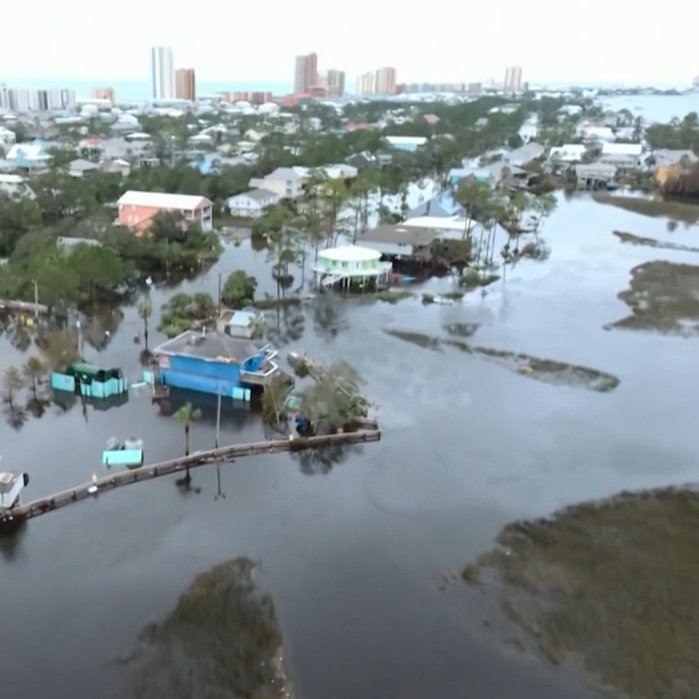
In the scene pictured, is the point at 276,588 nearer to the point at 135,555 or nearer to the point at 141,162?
A: the point at 135,555

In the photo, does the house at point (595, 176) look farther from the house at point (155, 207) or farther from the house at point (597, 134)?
the house at point (155, 207)

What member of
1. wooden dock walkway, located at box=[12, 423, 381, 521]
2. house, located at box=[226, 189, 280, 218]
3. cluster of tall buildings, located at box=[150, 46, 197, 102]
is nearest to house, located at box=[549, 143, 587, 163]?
house, located at box=[226, 189, 280, 218]

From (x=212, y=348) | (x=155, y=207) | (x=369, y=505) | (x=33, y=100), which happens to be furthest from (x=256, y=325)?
(x=33, y=100)

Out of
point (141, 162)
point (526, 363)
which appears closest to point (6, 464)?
point (526, 363)

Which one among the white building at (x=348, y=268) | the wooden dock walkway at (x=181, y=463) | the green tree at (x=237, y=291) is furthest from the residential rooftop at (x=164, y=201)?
the wooden dock walkway at (x=181, y=463)

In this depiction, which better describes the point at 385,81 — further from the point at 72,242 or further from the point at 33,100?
the point at 72,242

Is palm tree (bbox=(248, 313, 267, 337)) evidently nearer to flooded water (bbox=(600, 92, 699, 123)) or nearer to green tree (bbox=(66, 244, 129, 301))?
green tree (bbox=(66, 244, 129, 301))
